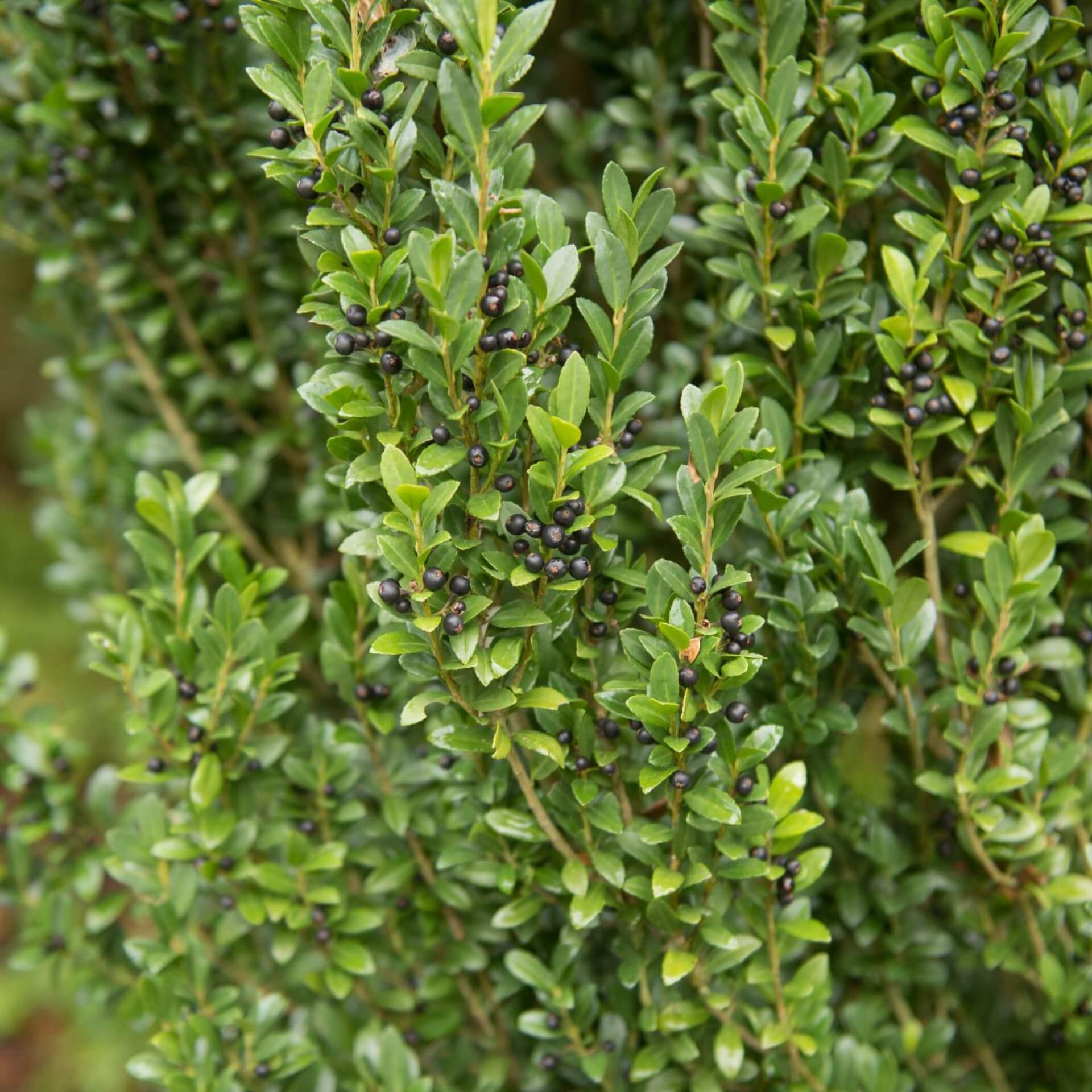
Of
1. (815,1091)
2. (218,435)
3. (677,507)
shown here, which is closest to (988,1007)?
(815,1091)

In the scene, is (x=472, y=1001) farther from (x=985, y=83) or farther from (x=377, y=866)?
(x=985, y=83)

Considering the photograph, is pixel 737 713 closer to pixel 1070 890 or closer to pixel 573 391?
pixel 573 391

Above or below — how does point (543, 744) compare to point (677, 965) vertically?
above

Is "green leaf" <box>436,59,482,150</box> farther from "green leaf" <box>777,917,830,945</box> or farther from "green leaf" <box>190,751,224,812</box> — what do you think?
"green leaf" <box>777,917,830,945</box>

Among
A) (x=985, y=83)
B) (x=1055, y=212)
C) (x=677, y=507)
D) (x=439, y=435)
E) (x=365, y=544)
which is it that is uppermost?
(x=985, y=83)

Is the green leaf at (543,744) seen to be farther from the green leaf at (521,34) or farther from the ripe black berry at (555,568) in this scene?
the green leaf at (521,34)

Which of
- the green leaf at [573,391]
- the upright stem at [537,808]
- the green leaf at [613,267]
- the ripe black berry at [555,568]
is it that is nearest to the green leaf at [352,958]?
the upright stem at [537,808]

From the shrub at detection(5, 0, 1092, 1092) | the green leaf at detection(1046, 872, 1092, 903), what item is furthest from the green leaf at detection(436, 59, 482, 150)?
the green leaf at detection(1046, 872, 1092, 903)

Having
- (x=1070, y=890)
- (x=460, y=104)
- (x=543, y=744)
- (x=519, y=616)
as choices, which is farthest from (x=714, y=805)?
(x=460, y=104)

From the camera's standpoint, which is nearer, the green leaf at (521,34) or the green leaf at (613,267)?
the green leaf at (521,34)
